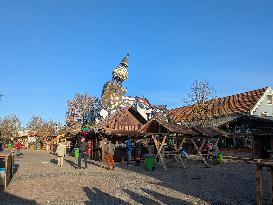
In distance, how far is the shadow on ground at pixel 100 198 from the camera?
34.0 ft

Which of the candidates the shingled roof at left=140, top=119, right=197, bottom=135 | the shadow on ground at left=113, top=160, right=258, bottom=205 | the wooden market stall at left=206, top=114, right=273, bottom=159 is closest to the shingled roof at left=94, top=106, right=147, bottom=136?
the shingled roof at left=140, top=119, right=197, bottom=135

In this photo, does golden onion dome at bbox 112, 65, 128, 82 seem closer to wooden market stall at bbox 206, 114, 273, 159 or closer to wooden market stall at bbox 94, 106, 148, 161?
wooden market stall at bbox 94, 106, 148, 161

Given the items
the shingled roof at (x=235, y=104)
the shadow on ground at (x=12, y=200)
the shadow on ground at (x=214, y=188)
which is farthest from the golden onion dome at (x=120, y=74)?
the shadow on ground at (x=12, y=200)

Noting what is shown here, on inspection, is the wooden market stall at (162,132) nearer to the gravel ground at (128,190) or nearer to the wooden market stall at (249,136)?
the gravel ground at (128,190)

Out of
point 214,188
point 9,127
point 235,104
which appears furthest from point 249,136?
point 9,127

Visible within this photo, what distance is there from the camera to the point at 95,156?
30250 millimetres

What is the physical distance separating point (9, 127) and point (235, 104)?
64825 millimetres

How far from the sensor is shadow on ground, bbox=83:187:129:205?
1035 cm

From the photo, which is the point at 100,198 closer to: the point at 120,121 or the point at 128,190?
the point at 128,190

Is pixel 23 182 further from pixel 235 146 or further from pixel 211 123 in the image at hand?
pixel 211 123

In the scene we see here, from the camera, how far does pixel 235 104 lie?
46.9 meters

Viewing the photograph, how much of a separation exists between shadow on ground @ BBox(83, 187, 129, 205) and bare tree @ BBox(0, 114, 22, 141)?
75.3 m

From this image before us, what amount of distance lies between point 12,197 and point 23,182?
333cm

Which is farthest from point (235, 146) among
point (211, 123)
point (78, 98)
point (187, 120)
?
point (78, 98)
